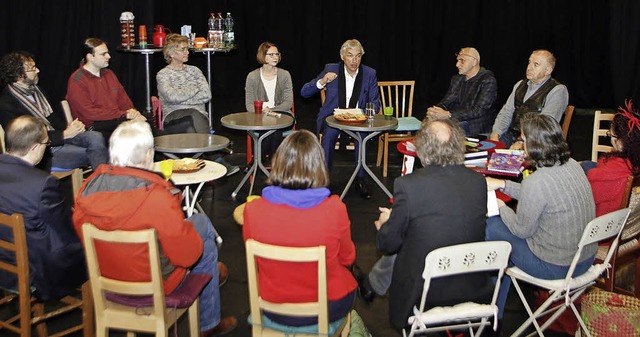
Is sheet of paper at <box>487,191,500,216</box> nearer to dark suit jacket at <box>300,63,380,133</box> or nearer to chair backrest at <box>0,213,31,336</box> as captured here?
chair backrest at <box>0,213,31,336</box>

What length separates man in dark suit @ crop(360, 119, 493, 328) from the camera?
2.69 metres

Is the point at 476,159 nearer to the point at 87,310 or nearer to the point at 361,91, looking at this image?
the point at 361,91

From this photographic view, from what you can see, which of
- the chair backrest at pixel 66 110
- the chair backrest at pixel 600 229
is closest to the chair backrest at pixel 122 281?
the chair backrest at pixel 600 229

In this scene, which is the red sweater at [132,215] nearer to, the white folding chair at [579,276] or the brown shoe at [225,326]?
the brown shoe at [225,326]

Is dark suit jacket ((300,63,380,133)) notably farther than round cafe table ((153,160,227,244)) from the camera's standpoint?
Yes

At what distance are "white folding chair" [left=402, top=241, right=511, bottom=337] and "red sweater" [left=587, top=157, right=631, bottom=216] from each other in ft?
3.30

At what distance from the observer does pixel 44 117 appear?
460 cm

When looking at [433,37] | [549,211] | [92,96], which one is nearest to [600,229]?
[549,211]

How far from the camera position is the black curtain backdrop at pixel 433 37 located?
28.2 feet

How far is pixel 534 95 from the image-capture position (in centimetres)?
489

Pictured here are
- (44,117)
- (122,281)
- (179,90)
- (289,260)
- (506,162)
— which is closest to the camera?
(289,260)

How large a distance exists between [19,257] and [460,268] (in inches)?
67.0

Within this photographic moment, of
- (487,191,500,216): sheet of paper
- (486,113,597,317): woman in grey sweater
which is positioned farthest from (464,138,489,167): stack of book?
(486,113,597,317): woman in grey sweater

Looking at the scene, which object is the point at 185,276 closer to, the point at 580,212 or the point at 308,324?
the point at 308,324
